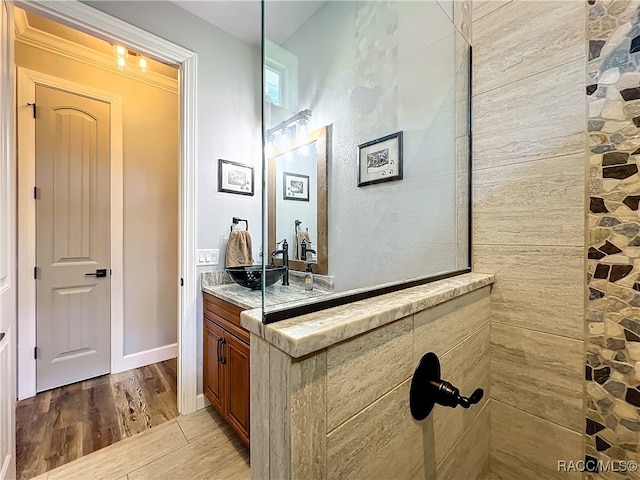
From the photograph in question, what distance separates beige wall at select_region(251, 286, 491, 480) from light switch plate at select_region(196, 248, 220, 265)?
162 cm

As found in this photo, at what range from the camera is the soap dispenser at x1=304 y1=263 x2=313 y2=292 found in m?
0.84

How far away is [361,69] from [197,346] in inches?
81.7

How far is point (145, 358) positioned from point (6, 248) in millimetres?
1866

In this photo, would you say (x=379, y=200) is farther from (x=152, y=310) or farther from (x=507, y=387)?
(x=152, y=310)

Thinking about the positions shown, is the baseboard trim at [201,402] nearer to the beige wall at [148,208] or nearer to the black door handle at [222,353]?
the black door handle at [222,353]

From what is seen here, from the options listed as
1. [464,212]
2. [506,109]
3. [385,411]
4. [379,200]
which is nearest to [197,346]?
[379,200]

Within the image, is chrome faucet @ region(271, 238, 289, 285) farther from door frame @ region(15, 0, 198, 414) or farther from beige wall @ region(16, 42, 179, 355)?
beige wall @ region(16, 42, 179, 355)

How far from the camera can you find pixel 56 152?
7.29ft

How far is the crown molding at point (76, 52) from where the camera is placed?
2059 mm

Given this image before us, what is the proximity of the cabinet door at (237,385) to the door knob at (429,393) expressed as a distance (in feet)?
3.31

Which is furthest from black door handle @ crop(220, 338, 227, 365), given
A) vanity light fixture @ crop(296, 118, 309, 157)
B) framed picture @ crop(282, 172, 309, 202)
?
vanity light fixture @ crop(296, 118, 309, 157)

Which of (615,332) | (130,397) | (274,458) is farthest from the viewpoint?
(130,397)

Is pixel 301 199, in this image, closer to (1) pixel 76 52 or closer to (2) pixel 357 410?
(2) pixel 357 410

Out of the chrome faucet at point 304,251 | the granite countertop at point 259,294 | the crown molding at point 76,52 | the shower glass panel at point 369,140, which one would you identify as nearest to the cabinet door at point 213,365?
the granite countertop at point 259,294
